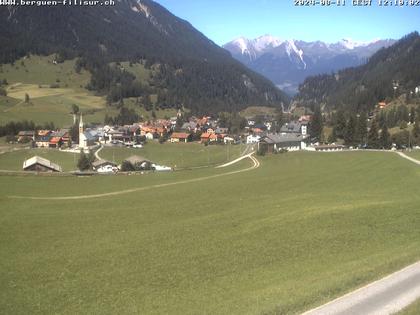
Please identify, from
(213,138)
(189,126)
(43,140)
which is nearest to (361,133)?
(213,138)

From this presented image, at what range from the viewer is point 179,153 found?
135500 mm

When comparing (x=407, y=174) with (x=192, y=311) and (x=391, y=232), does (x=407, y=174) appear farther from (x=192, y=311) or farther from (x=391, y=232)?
(x=192, y=311)

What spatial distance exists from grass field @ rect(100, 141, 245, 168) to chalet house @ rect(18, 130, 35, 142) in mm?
31720

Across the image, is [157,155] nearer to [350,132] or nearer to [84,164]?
[84,164]

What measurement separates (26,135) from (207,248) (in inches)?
5795

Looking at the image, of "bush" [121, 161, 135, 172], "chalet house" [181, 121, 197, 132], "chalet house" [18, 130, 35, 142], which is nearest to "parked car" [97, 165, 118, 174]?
"bush" [121, 161, 135, 172]

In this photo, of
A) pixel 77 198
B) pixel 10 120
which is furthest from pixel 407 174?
pixel 10 120

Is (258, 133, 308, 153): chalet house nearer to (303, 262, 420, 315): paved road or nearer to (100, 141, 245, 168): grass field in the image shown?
(100, 141, 245, 168): grass field

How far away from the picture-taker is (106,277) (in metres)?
25.3

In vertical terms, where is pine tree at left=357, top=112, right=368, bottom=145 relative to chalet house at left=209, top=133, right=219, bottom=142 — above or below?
above

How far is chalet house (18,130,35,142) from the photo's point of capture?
161m

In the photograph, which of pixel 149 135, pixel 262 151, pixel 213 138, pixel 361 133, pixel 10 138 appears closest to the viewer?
pixel 262 151

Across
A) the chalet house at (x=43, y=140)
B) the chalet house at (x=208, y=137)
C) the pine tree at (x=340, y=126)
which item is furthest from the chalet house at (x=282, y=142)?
the chalet house at (x=43, y=140)

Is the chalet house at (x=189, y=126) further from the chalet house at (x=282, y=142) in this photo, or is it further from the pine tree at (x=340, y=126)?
the pine tree at (x=340, y=126)
